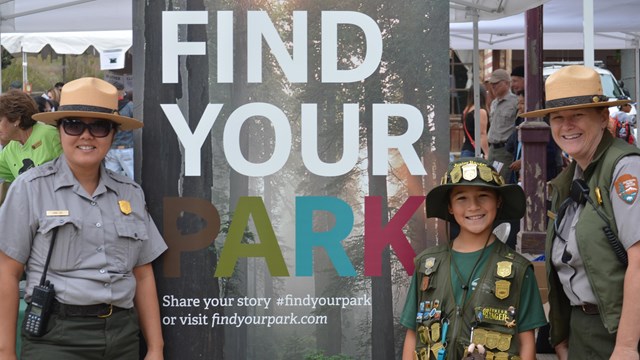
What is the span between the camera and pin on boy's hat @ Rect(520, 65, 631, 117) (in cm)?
328

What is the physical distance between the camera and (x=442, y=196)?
142 inches

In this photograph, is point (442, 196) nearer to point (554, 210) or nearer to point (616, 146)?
point (554, 210)

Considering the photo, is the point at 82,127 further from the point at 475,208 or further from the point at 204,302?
the point at 475,208

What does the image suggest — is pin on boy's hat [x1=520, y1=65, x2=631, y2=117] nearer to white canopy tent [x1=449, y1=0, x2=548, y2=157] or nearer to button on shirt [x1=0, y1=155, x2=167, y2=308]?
button on shirt [x1=0, y1=155, x2=167, y2=308]

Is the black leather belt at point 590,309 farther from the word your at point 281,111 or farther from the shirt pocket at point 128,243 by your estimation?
the shirt pocket at point 128,243

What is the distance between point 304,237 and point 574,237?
1206 mm

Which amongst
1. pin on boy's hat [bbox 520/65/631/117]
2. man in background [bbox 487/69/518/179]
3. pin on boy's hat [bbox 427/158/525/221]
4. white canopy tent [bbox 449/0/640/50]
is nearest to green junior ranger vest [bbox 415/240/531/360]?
pin on boy's hat [bbox 427/158/525/221]

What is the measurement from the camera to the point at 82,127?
3.43 metres

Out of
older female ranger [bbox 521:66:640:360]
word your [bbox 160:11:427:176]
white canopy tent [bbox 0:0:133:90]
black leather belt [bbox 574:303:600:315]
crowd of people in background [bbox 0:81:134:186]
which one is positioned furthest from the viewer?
white canopy tent [bbox 0:0:133:90]

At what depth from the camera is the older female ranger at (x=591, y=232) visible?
3061 mm

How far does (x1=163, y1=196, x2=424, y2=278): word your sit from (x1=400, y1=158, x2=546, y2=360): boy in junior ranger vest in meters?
0.31

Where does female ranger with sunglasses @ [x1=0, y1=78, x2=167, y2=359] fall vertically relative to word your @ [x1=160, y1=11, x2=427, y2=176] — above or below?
below

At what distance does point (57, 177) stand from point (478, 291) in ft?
5.72

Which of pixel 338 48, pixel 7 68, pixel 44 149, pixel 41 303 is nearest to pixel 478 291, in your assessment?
pixel 338 48
